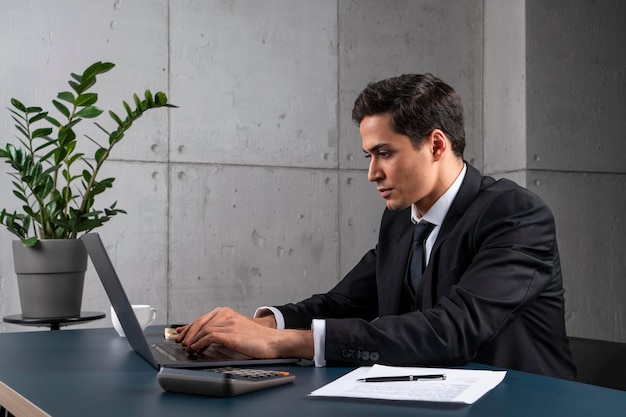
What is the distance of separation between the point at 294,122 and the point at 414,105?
90.6 inches

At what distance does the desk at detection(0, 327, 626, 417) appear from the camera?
1.16m

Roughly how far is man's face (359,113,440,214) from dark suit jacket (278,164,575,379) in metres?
0.12

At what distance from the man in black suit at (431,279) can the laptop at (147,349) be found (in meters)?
0.04

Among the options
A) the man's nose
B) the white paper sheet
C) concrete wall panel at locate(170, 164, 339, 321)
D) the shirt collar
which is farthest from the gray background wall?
the white paper sheet

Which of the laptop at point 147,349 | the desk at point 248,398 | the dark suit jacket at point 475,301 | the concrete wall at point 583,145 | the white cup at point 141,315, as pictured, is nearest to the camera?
the desk at point 248,398

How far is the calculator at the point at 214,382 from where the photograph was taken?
1266 millimetres

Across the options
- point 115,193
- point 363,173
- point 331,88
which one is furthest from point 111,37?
point 363,173

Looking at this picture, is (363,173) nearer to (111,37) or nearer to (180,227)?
(180,227)

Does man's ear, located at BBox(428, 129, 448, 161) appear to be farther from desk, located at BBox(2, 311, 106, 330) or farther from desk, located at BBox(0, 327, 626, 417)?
desk, located at BBox(2, 311, 106, 330)

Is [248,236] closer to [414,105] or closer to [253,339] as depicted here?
[414,105]

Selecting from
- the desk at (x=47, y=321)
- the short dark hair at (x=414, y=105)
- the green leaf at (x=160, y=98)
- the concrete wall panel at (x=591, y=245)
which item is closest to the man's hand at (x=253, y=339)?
the short dark hair at (x=414, y=105)

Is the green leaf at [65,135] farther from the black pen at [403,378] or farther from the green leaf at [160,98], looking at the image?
the black pen at [403,378]

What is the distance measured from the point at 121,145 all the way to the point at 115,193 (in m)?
0.26

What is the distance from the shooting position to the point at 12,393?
137 cm
